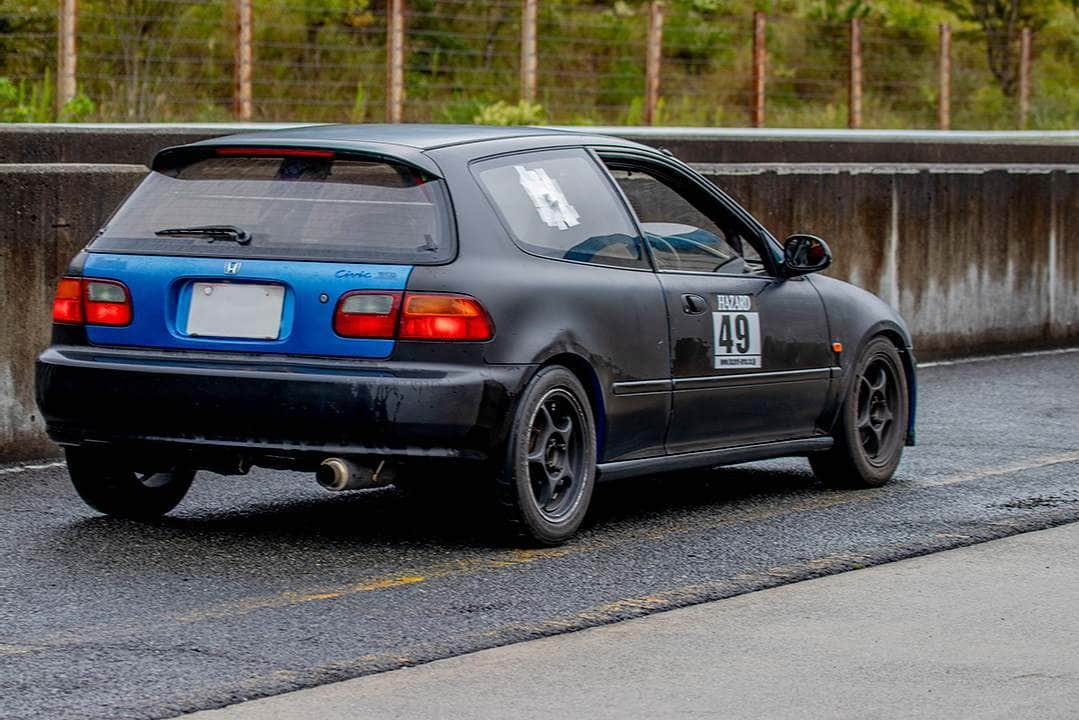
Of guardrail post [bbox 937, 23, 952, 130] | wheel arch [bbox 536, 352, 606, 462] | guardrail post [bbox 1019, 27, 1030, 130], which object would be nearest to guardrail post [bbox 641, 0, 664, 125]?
guardrail post [bbox 937, 23, 952, 130]

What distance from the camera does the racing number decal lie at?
26.3 ft

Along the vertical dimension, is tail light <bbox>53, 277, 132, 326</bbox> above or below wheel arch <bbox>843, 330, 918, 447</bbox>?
above

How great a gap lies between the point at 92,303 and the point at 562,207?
1648 millimetres

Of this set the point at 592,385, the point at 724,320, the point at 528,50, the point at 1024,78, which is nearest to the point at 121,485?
the point at 592,385

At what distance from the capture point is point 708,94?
32.4 meters

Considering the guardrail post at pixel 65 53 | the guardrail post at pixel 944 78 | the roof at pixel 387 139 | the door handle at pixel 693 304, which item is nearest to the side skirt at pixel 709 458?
the door handle at pixel 693 304

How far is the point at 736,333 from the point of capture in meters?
8.11

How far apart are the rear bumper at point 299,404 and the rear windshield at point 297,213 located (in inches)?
14.6

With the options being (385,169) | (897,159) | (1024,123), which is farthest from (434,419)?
(1024,123)

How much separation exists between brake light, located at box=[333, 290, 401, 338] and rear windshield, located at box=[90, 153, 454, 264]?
0.44 ft

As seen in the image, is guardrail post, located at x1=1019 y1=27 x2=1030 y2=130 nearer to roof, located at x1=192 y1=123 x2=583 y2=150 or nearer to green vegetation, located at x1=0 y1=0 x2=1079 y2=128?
green vegetation, located at x1=0 y1=0 x2=1079 y2=128

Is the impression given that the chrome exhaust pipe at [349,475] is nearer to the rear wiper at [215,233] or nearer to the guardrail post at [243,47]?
the rear wiper at [215,233]

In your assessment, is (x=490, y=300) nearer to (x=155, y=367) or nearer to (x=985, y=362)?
(x=155, y=367)

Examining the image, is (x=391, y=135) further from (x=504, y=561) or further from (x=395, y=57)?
(x=395, y=57)
